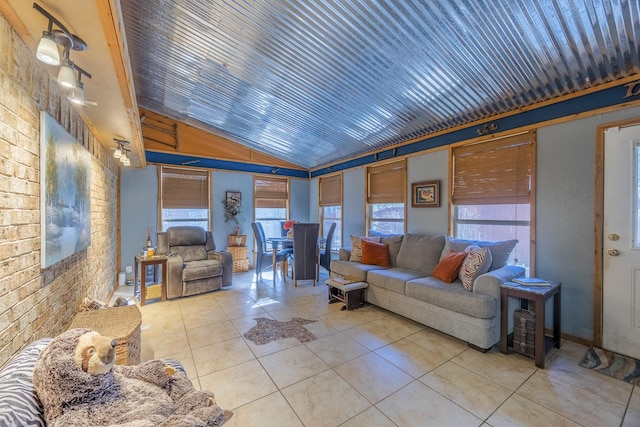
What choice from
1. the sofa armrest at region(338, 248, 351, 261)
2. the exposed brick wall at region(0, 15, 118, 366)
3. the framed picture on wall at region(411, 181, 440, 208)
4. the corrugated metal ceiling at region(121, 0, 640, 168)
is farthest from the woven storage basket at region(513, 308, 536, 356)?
the exposed brick wall at region(0, 15, 118, 366)

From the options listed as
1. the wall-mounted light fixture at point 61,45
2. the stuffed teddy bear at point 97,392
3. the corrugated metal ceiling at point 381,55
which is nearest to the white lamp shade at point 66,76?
the wall-mounted light fixture at point 61,45

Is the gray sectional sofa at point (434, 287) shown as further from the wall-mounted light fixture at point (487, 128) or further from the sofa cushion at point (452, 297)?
the wall-mounted light fixture at point (487, 128)

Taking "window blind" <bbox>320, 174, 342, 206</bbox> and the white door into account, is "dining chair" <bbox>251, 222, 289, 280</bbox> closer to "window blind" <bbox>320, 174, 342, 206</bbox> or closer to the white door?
"window blind" <bbox>320, 174, 342, 206</bbox>

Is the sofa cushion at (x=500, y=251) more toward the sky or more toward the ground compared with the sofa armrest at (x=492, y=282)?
more toward the sky

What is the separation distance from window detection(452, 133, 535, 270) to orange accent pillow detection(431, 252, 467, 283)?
2.28 ft

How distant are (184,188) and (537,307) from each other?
18.8 ft

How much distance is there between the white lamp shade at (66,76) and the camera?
135cm

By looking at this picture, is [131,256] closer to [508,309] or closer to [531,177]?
[508,309]

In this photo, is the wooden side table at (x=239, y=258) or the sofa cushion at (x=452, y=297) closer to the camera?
the sofa cushion at (x=452, y=297)

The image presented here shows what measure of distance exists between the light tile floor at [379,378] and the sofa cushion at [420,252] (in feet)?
2.77

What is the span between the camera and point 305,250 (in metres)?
4.45

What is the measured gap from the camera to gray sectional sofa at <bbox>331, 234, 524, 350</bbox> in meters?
2.46

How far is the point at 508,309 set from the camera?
8.14 ft

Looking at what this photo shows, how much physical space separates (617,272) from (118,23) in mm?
4196
